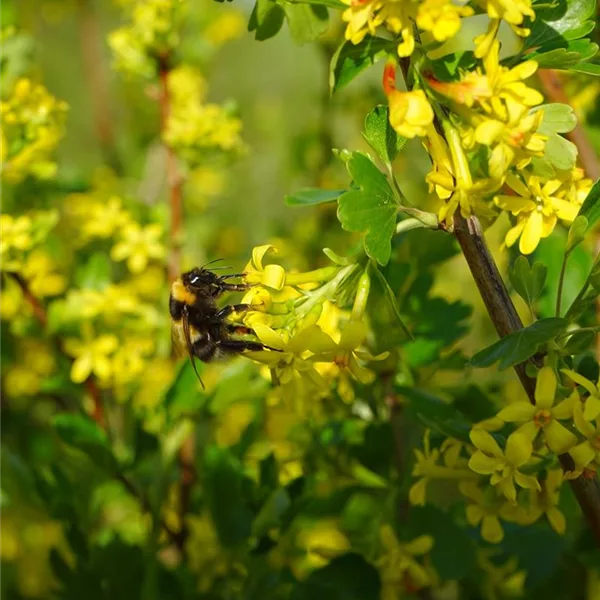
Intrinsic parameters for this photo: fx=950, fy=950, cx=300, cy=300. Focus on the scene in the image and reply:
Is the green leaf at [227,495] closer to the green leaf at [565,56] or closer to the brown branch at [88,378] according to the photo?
the brown branch at [88,378]

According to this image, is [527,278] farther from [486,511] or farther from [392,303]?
[486,511]

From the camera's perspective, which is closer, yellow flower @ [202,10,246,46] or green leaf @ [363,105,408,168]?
green leaf @ [363,105,408,168]

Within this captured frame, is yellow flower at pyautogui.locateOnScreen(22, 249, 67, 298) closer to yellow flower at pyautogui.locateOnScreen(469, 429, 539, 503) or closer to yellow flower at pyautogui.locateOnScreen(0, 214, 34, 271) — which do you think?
yellow flower at pyautogui.locateOnScreen(0, 214, 34, 271)

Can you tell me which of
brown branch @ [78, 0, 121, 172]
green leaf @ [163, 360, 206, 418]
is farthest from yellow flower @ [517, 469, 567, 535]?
brown branch @ [78, 0, 121, 172]

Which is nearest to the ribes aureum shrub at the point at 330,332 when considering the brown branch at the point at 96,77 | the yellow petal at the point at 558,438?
the yellow petal at the point at 558,438

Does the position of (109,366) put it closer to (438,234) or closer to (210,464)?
(210,464)

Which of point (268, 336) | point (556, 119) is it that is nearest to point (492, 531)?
point (268, 336)
